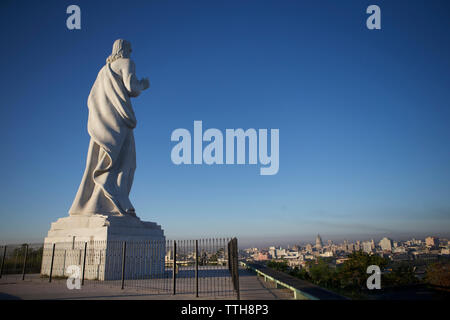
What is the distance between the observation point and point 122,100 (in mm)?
16109

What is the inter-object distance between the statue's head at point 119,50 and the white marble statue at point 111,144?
25cm

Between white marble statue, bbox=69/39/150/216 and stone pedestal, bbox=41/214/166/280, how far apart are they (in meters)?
0.79

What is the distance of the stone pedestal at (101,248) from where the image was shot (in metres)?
13.3

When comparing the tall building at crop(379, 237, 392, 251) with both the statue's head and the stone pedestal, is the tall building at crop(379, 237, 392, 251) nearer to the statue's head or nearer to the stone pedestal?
the stone pedestal

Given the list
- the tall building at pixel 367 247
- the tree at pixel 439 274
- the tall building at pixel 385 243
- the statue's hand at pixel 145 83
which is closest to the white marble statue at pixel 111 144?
the statue's hand at pixel 145 83

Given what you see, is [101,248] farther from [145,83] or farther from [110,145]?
[145,83]

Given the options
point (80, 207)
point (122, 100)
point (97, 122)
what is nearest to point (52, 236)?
point (80, 207)

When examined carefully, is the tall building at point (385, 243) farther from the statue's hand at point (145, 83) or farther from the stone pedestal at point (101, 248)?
the statue's hand at point (145, 83)

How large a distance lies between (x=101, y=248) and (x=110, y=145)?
16.4ft

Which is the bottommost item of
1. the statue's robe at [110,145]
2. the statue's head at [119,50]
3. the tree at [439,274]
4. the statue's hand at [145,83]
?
the tree at [439,274]

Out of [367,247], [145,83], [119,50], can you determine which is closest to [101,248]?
[145,83]

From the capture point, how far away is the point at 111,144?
51.5 feet

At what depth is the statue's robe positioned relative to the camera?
15.4 m
